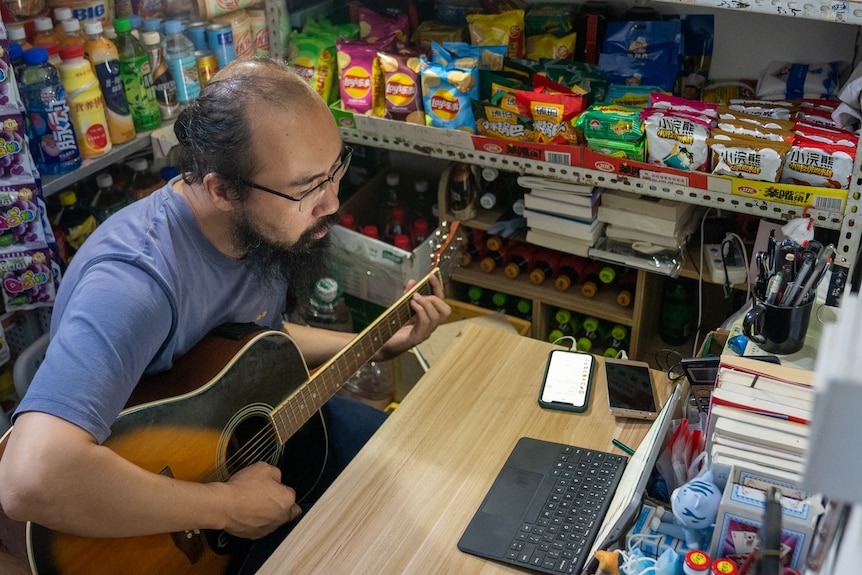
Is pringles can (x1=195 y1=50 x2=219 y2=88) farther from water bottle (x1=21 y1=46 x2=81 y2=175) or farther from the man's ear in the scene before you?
the man's ear

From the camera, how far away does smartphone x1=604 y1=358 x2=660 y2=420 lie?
1.46 m

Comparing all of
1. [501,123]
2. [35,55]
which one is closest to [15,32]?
[35,55]

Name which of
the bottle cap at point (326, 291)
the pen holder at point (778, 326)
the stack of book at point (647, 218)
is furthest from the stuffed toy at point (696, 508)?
the bottle cap at point (326, 291)

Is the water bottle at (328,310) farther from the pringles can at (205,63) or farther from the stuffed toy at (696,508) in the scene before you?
the stuffed toy at (696,508)

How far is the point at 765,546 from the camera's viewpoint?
87 cm

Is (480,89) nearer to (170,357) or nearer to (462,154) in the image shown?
(462,154)

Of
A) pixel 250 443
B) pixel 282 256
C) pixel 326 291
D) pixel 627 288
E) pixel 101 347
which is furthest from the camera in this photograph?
pixel 326 291

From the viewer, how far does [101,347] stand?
123 cm

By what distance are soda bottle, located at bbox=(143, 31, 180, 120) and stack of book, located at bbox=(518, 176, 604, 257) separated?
93 centimetres

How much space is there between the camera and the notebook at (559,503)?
118 centimetres

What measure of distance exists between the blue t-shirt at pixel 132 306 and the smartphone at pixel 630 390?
0.71 metres

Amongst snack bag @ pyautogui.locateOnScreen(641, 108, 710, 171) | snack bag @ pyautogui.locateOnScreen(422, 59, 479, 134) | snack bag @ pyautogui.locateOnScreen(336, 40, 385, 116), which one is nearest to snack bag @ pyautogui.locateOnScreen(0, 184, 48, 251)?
snack bag @ pyautogui.locateOnScreen(336, 40, 385, 116)

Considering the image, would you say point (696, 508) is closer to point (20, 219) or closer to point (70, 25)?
point (20, 219)

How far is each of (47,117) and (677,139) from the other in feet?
4.58
